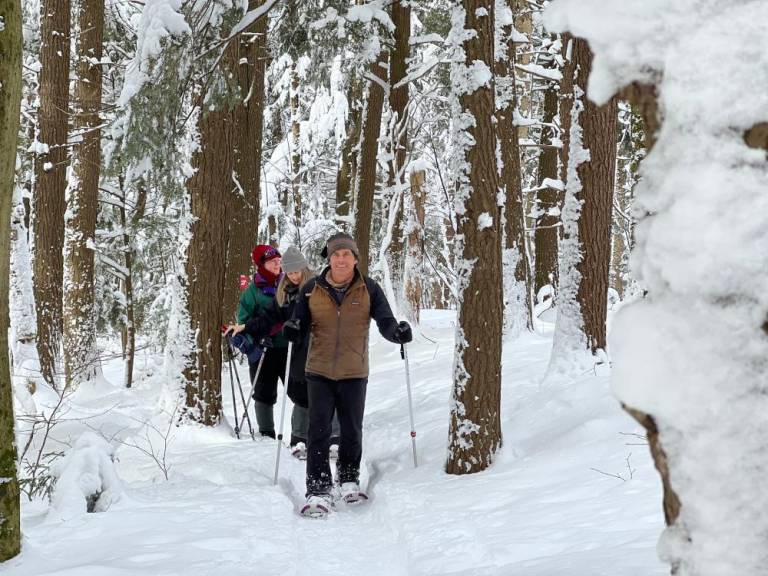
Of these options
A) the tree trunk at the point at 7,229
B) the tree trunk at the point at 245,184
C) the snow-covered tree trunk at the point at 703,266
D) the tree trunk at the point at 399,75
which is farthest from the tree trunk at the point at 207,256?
the snow-covered tree trunk at the point at 703,266

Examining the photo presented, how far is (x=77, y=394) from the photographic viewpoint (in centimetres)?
1152

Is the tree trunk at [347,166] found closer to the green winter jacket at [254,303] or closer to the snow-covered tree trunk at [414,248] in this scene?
the snow-covered tree trunk at [414,248]

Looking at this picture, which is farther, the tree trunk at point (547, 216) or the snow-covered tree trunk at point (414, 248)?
the snow-covered tree trunk at point (414, 248)

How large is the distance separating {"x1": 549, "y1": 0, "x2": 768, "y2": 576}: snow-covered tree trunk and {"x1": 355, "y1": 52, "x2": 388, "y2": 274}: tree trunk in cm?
1026

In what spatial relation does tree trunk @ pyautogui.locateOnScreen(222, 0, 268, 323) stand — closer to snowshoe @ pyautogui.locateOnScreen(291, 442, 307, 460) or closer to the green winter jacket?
the green winter jacket

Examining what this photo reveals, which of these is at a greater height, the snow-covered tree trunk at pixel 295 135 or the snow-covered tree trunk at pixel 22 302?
the snow-covered tree trunk at pixel 295 135

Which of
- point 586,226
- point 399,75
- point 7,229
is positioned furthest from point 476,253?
point 399,75

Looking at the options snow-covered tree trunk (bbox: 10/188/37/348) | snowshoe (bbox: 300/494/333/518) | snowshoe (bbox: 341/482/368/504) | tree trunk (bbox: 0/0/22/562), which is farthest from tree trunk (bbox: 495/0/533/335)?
snow-covered tree trunk (bbox: 10/188/37/348)

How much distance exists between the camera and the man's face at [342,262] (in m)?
5.32

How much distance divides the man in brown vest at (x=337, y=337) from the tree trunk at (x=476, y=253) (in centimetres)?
57

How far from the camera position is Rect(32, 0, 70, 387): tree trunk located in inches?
440

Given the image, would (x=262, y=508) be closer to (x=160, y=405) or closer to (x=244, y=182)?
(x=160, y=405)

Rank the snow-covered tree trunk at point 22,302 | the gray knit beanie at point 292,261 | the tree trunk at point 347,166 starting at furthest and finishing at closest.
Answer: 1. the tree trunk at point 347,166
2. the snow-covered tree trunk at point 22,302
3. the gray knit beanie at point 292,261

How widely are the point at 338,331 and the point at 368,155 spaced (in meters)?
7.09
